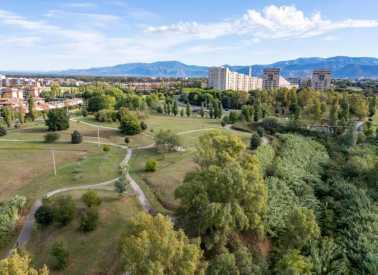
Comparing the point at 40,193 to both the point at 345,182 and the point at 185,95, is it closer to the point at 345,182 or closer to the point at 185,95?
the point at 345,182

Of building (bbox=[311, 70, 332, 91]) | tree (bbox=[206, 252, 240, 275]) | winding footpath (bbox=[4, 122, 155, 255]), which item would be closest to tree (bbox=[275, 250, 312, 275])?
tree (bbox=[206, 252, 240, 275])

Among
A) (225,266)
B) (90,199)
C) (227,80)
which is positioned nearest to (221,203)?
(225,266)

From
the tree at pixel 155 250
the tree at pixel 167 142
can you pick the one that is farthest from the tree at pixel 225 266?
the tree at pixel 167 142

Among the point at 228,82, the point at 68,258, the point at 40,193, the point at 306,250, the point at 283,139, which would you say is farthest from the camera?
the point at 228,82

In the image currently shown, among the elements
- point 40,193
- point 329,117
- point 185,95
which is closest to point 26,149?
point 40,193

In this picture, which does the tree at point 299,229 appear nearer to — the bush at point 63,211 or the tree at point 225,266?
the tree at point 225,266

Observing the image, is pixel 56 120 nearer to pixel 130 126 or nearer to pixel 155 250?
pixel 130 126

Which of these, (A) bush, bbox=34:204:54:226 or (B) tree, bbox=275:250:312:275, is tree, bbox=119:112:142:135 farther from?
(B) tree, bbox=275:250:312:275
